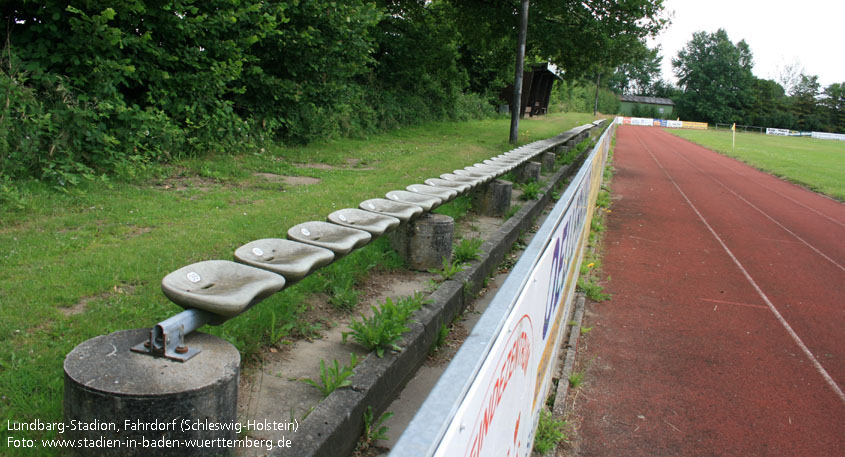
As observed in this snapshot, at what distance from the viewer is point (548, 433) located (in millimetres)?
3283

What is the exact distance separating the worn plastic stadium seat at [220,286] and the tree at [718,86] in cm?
9164

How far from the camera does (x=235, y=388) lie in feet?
7.84

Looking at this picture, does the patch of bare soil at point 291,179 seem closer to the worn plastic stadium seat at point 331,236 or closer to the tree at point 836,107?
the worn plastic stadium seat at point 331,236

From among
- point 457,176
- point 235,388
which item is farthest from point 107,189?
point 235,388

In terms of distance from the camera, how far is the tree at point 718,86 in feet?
273

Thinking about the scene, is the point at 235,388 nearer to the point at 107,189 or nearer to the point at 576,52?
the point at 107,189

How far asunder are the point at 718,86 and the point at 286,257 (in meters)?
98.3

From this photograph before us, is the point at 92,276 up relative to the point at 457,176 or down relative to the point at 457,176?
down

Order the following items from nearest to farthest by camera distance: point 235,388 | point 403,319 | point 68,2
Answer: point 235,388 → point 403,319 → point 68,2

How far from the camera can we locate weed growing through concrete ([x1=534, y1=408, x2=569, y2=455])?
3193 mm

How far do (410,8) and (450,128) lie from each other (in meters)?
4.80

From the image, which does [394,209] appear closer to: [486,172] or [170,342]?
[170,342]

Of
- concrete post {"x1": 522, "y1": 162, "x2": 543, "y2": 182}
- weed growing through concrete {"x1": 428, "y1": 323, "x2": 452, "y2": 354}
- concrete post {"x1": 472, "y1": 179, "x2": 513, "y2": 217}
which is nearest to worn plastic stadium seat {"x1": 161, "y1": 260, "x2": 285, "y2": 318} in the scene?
weed growing through concrete {"x1": 428, "y1": 323, "x2": 452, "y2": 354}

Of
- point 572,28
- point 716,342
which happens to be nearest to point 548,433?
point 716,342
